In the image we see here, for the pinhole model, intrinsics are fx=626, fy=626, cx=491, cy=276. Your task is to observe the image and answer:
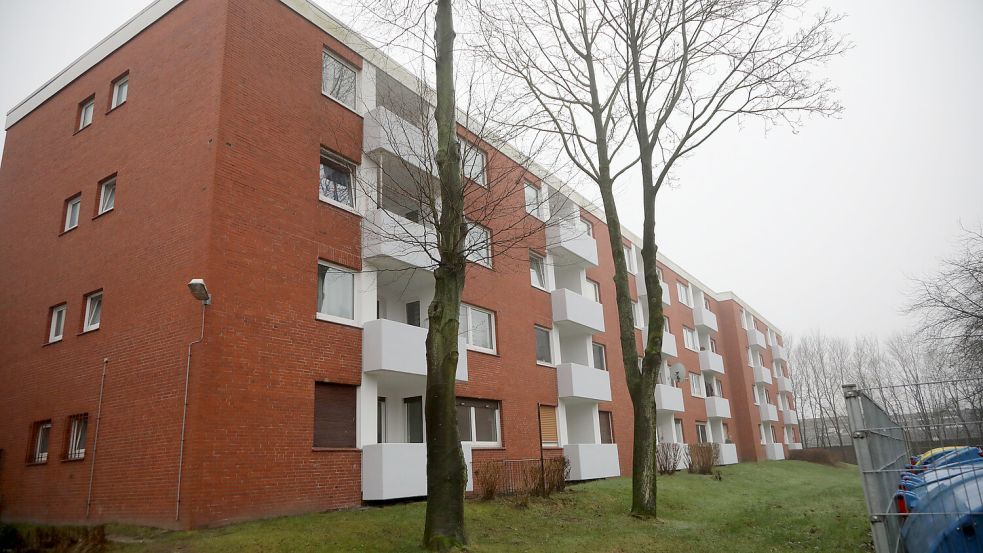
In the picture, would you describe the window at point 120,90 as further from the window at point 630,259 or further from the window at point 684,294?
the window at point 684,294

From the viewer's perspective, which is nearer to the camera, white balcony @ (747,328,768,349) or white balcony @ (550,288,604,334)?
white balcony @ (550,288,604,334)

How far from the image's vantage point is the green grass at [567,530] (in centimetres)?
909

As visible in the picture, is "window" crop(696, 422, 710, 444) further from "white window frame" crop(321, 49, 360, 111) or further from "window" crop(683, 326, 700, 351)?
"white window frame" crop(321, 49, 360, 111)

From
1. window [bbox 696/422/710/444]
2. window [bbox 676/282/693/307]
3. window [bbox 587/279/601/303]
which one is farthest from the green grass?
window [bbox 676/282/693/307]

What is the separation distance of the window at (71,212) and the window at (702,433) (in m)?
30.3

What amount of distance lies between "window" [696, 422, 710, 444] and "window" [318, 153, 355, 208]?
86.2 ft

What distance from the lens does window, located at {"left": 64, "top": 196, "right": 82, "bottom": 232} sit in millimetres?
15953

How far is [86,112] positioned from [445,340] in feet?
45.8

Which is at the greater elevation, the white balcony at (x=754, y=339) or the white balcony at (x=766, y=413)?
the white balcony at (x=754, y=339)

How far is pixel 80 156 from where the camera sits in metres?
16.1

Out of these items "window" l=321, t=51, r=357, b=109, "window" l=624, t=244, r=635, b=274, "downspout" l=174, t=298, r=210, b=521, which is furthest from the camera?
"window" l=624, t=244, r=635, b=274

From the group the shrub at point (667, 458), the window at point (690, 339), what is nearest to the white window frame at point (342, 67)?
the shrub at point (667, 458)

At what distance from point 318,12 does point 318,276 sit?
22.3ft

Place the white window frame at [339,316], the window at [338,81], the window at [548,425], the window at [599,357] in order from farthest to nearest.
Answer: the window at [599,357]
the window at [548,425]
the window at [338,81]
the white window frame at [339,316]
